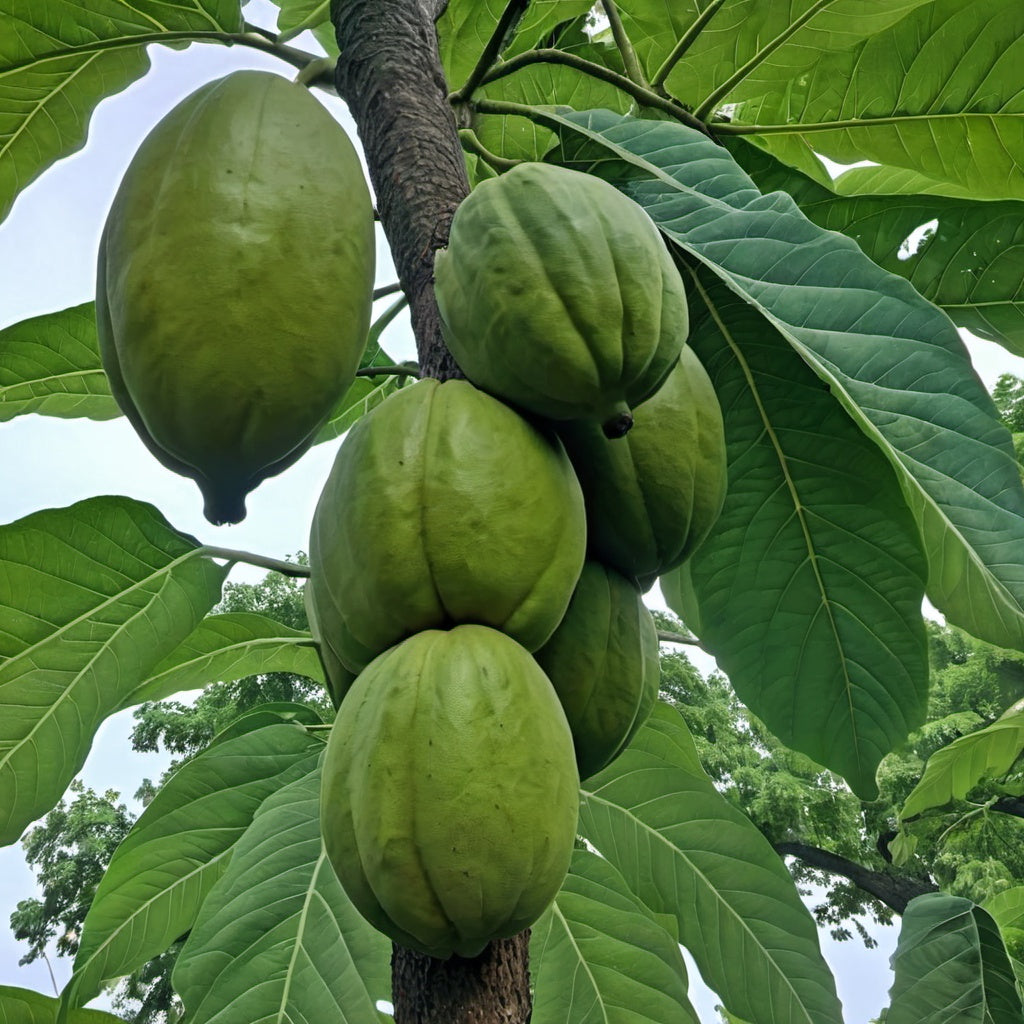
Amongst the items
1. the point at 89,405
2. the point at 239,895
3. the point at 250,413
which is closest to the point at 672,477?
the point at 250,413

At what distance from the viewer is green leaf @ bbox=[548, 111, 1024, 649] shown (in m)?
1.07

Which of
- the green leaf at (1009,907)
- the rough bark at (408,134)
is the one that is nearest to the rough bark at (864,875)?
the green leaf at (1009,907)

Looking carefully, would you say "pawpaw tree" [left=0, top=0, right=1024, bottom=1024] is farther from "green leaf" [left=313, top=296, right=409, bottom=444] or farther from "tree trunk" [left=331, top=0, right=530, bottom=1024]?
"green leaf" [left=313, top=296, right=409, bottom=444]

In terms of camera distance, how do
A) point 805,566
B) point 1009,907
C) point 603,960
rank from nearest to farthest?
point 805,566 < point 603,960 < point 1009,907

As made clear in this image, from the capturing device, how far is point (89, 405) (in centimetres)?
207

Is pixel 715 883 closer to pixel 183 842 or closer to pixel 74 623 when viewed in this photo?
pixel 183 842

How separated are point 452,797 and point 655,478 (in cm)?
41

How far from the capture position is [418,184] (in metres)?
1.12

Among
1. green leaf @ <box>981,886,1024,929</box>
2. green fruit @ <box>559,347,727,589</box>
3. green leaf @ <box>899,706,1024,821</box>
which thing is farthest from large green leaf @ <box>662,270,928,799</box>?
green leaf @ <box>981,886,1024,929</box>

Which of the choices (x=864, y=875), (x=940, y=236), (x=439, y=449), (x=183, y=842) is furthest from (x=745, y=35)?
(x=864, y=875)

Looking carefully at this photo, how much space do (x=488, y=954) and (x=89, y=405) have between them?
5.26 feet

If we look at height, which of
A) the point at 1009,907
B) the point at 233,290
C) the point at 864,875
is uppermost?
the point at 233,290

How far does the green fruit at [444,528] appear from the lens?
819mm

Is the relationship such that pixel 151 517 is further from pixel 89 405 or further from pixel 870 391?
pixel 870 391
